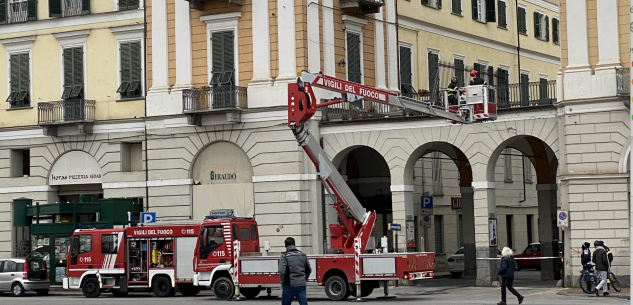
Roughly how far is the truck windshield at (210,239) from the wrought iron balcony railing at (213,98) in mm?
6831

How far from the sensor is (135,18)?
43406mm

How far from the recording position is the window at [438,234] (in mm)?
50875

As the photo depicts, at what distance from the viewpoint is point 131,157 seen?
44.0 m

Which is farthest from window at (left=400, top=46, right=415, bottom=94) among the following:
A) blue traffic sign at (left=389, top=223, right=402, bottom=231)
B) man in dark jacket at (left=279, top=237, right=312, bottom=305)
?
man in dark jacket at (left=279, top=237, right=312, bottom=305)

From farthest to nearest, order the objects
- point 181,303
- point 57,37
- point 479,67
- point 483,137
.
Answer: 1. point 479,67
2. point 57,37
3. point 483,137
4. point 181,303

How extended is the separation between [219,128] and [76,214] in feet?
20.8

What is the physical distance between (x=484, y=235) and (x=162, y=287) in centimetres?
1095

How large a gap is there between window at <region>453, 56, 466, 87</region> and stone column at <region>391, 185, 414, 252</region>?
10.0 meters

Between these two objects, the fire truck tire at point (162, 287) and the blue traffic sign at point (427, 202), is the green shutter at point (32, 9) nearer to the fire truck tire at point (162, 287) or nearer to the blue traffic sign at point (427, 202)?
the fire truck tire at point (162, 287)

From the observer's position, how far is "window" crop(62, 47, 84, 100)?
44.4 metres

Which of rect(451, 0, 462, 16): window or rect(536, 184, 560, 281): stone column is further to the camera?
rect(451, 0, 462, 16): window

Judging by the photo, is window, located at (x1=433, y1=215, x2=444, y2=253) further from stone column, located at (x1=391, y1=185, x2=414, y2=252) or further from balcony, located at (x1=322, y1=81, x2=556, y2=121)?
stone column, located at (x1=391, y1=185, x2=414, y2=252)

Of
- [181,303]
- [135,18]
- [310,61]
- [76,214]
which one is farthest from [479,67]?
[181,303]

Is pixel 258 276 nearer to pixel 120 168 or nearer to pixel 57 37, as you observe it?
pixel 120 168
